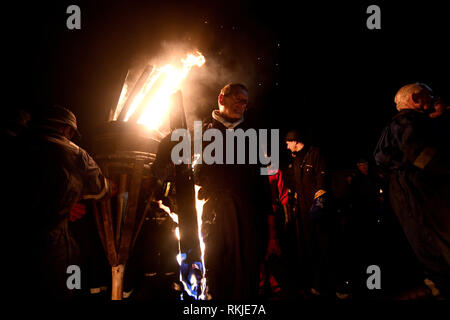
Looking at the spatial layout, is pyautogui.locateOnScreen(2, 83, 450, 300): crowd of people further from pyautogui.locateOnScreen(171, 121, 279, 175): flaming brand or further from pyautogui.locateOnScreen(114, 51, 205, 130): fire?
pyautogui.locateOnScreen(114, 51, 205, 130): fire

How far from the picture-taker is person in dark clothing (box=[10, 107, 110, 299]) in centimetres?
277

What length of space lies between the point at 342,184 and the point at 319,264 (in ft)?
7.54

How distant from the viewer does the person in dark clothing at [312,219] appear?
16.6 feet

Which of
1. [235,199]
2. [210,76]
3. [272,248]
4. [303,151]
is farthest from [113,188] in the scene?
[303,151]

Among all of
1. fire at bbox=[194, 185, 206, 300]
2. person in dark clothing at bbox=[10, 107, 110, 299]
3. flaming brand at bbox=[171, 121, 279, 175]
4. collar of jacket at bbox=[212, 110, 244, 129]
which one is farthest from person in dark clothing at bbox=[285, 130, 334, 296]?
person in dark clothing at bbox=[10, 107, 110, 299]

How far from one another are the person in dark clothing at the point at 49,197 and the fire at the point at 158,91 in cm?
147

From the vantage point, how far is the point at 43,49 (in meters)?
5.18

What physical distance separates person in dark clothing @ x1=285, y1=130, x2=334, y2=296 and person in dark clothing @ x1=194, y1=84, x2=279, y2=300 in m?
2.25

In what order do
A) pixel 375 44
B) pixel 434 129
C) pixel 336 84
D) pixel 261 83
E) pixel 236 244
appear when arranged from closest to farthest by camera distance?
1. pixel 236 244
2. pixel 434 129
3. pixel 375 44
4. pixel 336 84
5. pixel 261 83

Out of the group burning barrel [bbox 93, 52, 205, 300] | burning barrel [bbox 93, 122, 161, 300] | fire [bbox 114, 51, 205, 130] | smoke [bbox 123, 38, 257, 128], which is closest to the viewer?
fire [bbox 114, 51, 205, 130]

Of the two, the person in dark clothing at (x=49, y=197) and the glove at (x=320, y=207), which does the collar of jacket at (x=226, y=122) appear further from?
the glove at (x=320, y=207)

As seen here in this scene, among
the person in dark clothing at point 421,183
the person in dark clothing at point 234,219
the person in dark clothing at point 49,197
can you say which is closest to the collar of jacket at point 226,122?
the person in dark clothing at point 234,219

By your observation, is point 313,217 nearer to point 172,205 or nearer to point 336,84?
point 172,205

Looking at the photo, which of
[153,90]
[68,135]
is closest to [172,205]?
[68,135]
